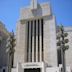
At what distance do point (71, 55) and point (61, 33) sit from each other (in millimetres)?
21216

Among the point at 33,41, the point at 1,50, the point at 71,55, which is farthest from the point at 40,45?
the point at 1,50

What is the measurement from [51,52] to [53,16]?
35.2 feet

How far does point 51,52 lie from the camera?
1906 inches

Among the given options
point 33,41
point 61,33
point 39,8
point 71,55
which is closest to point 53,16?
point 39,8

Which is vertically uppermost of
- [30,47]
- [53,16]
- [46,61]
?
Answer: [53,16]

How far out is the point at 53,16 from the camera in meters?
52.0

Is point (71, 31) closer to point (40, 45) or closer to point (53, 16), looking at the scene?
point (53, 16)

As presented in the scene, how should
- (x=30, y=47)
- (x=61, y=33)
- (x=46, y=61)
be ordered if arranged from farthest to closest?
(x=30, y=47), (x=46, y=61), (x=61, y=33)

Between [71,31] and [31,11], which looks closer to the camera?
[31,11]

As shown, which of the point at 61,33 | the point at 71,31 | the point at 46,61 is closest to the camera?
the point at 61,33

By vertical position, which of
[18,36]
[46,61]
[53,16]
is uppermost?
[53,16]

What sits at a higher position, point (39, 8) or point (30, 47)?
point (39, 8)

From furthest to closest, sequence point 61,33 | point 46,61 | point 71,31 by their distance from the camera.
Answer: point 71,31
point 46,61
point 61,33

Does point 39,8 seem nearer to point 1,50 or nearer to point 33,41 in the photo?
point 33,41
